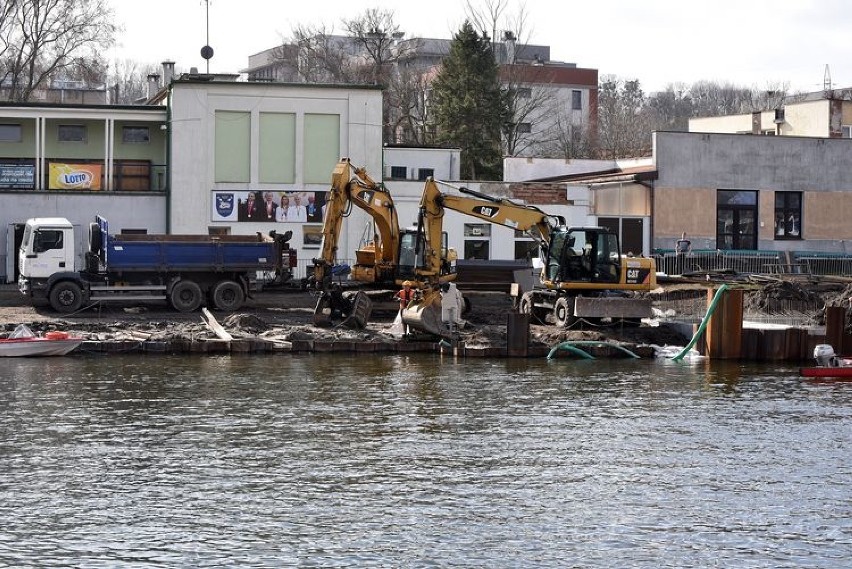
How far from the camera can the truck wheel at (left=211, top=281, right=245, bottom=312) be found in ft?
139

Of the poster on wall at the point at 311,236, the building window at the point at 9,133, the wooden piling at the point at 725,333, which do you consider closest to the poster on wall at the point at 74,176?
the building window at the point at 9,133

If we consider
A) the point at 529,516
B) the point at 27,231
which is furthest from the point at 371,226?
the point at 529,516

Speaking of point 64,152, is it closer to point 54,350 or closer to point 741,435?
point 54,350

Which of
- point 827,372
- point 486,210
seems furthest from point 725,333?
point 486,210

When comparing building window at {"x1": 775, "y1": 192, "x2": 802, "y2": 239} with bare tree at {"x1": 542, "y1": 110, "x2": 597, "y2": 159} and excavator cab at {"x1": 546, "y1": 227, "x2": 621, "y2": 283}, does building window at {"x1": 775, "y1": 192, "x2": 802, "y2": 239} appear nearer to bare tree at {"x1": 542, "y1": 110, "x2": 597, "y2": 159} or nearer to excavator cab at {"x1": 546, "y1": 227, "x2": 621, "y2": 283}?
excavator cab at {"x1": 546, "y1": 227, "x2": 621, "y2": 283}

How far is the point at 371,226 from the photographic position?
160 feet

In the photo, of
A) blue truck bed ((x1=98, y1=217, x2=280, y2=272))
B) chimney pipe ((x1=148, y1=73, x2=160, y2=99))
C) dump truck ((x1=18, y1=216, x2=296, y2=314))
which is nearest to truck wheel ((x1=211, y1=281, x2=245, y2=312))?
dump truck ((x1=18, y1=216, x2=296, y2=314))

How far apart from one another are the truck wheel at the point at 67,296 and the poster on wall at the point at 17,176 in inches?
603

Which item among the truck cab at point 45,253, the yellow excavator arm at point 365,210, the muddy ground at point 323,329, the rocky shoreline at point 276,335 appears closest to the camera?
the rocky shoreline at point 276,335

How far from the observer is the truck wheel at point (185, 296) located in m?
41.8

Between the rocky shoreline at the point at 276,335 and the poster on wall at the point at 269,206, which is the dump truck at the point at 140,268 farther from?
the poster on wall at the point at 269,206

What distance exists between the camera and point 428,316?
121 feet

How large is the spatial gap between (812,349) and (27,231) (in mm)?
24714

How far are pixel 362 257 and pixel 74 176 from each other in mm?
17789
